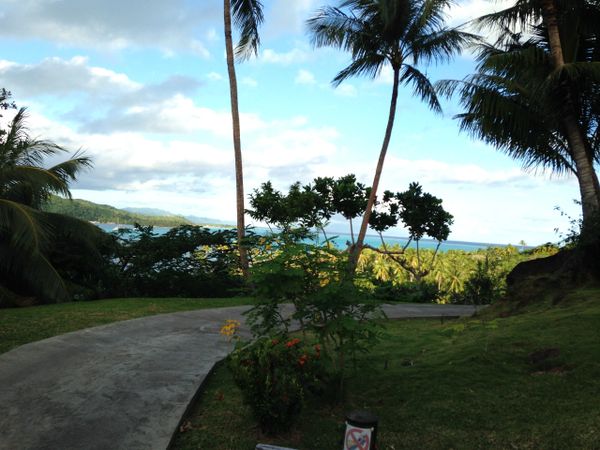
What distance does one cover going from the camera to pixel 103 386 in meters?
5.16

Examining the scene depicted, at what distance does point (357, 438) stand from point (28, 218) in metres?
10.5

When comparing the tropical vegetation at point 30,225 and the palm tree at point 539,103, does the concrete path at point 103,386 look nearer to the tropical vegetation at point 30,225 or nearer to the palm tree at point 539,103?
the tropical vegetation at point 30,225

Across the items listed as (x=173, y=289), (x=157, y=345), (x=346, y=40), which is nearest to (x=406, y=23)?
(x=346, y=40)

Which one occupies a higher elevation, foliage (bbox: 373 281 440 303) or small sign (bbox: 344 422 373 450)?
foliage (bbox: 373 281 440 303)

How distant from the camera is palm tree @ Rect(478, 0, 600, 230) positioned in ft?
35.3

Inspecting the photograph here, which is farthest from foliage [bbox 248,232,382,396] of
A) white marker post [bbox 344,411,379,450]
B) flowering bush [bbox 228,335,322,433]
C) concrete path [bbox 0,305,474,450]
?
concrete path [bbox 0,305,474,450]

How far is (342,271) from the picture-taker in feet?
15.7

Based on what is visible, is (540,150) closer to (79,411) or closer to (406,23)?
(406,23)

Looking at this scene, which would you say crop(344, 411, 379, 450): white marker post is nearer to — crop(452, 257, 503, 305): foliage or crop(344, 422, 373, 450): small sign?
crop(344, 422, 373, 450): small sign

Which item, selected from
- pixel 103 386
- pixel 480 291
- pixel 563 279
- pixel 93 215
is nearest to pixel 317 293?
pixel 103 386

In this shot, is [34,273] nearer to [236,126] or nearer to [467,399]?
[236,126]

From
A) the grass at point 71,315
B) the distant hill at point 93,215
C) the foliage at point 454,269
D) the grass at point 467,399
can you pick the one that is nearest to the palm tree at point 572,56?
the grass at point 467,399

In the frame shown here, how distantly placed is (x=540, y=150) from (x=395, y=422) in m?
11.9

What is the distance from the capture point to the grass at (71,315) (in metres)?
7.67
